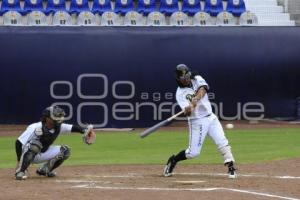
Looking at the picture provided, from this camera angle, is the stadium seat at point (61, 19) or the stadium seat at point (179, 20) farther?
the stadium seat at point (179, 20)

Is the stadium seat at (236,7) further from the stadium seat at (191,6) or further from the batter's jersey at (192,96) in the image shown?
the batter's jersey at (192,96)

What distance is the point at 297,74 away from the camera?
21.9 m

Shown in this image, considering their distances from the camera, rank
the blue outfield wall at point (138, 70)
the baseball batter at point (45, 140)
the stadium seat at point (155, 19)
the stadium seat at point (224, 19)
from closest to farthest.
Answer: the baseball batter at point (45, 140) < the blue outfield wall at point (138, 70) < the stadium seat at point (155, 19) < the stadium seat at point (224, 19)

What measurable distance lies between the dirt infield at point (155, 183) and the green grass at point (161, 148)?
126 cm

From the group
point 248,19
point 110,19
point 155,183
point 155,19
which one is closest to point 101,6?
point 110,19

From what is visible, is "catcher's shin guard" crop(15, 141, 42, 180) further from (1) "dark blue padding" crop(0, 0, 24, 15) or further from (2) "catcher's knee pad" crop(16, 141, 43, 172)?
(1) "dark blue padding" crop(0, 0, 24, 15)

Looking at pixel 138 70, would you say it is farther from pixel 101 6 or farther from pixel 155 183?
pixel 155 183

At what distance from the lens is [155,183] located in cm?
988

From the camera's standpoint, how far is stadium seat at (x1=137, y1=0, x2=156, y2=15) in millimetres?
24625

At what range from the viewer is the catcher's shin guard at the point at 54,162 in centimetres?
1052

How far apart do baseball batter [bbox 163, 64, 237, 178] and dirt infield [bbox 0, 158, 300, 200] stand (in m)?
0.37

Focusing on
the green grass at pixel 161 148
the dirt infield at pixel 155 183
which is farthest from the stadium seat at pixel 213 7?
the dirt infield at pixel 155 183

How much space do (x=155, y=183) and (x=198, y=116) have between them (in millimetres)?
1216

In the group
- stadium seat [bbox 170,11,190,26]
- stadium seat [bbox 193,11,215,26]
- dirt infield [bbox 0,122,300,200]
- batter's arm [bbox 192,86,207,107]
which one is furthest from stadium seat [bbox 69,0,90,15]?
batter's arm [bbox 192,86,207,107]
